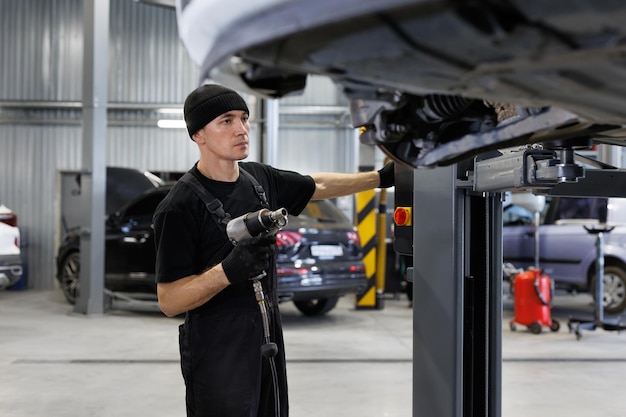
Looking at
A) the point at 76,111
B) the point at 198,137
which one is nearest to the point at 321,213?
the point at 198,137

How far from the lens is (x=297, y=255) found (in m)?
6.85

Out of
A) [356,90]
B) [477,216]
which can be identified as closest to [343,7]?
[356,90]

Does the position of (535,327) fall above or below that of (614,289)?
below

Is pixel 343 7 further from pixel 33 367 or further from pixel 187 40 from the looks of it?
pixel 33 367

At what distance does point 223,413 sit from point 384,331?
16.0ft

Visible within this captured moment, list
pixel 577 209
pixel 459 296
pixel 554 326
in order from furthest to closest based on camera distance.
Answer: pixel 577 209 < pixel 554 326 < pixel 459 296

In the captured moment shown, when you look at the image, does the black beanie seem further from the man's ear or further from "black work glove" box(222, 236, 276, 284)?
"black work glove" box(222, 236, 276, 284)

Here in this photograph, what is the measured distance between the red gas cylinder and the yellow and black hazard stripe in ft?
6.97

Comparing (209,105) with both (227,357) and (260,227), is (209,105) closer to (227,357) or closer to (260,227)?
(260,227)

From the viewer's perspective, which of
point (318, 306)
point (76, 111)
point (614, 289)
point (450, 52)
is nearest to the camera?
point (450, 52)

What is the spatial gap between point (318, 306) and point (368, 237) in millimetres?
1152

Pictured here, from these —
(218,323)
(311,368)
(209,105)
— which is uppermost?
(209,105)

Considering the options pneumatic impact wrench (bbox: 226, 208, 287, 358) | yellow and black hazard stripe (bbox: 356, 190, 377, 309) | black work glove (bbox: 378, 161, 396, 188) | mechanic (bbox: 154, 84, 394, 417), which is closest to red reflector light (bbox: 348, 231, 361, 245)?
yellow and black hazard stripe (bbox: 356, 190, 377, 309)

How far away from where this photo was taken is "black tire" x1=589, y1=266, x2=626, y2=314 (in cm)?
786
